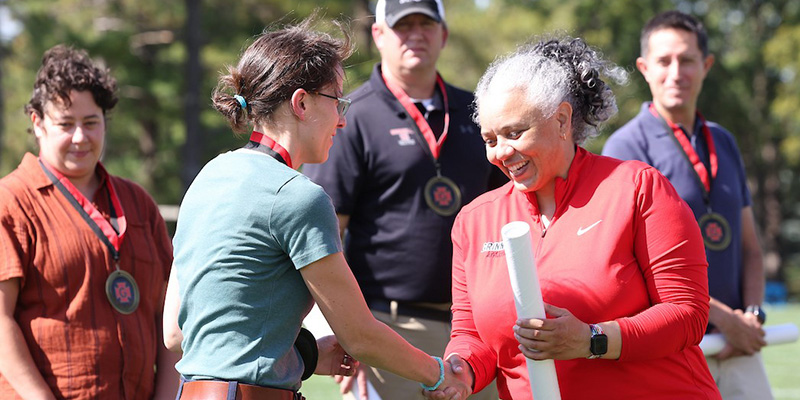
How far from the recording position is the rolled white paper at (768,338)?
15.4 ft

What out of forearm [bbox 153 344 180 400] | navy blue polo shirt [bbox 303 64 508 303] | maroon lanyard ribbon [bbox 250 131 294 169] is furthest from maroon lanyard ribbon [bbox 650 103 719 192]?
forearm [bbox 153 344 180 400]

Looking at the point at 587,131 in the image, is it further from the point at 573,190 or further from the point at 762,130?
the point at 762,130

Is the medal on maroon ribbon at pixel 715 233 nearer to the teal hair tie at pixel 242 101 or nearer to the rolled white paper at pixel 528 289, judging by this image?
the rolled white paper at pixel 528 289

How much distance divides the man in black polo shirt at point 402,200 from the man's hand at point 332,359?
4.21ft

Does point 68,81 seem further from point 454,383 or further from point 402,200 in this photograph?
point 454,383

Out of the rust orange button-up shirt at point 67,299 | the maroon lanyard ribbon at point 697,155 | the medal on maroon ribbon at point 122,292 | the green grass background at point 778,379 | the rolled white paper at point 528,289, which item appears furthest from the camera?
the green grass background at point 778,379

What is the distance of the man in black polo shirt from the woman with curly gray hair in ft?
3.36

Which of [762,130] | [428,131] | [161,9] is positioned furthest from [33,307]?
[762,130]

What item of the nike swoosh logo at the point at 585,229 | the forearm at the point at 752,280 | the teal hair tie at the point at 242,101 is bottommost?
the forearm at the point at 752,280

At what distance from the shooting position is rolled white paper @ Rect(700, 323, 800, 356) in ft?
15.4

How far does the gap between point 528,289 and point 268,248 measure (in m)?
0.85

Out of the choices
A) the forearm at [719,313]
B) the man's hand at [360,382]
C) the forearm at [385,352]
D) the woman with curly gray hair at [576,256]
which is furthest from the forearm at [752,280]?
the forearm at [385,352]

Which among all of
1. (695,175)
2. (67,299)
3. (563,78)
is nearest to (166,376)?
(67,299)

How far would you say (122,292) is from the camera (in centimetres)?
420
